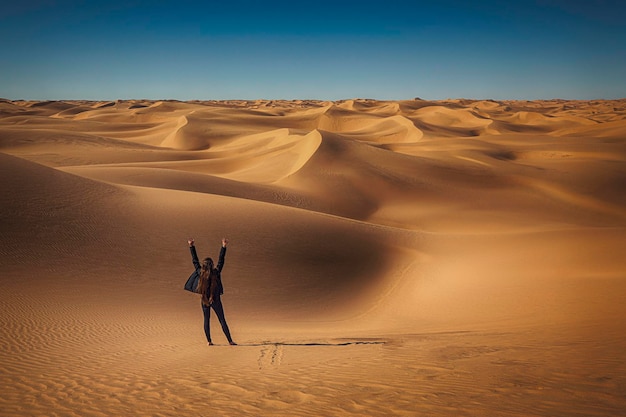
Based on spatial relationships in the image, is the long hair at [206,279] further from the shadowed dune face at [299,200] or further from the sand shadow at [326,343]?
the shadowed dune face at [299,200]

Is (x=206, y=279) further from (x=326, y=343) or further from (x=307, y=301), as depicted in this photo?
(x=307, y=301)

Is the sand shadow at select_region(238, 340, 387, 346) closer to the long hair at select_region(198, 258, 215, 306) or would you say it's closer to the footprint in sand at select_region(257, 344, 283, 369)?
the footprint in sand at select_region(257, 344, 283, 369)

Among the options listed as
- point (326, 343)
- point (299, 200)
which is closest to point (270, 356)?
point (326, 343)

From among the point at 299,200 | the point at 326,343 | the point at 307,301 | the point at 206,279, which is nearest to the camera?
the point at 206,279

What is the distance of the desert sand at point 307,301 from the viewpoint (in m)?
5.42

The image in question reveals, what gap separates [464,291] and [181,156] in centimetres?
3788

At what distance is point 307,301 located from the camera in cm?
1287

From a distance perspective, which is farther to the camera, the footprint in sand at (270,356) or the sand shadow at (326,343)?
the sand shadow at (326,343)

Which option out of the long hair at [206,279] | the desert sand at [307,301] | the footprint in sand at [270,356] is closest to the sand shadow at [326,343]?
the desert sand at [307,301]

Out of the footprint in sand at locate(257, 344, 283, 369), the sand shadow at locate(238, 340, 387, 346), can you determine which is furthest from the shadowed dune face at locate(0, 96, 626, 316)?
the footprint in sand at locate(257, 344, 283, 369)

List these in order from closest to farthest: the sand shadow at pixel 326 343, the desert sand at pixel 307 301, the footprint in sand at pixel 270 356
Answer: the desert sand at pixel 307 301 < the footprint in sand at pixel 270 356 < the sand shadow at pixel 326 343

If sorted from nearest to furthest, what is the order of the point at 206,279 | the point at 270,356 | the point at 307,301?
1. the point at 270,356
2. the point at 206,279
3. the point at 307,301

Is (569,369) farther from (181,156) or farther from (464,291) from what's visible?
(181,156)

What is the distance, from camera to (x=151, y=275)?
12.5 m
